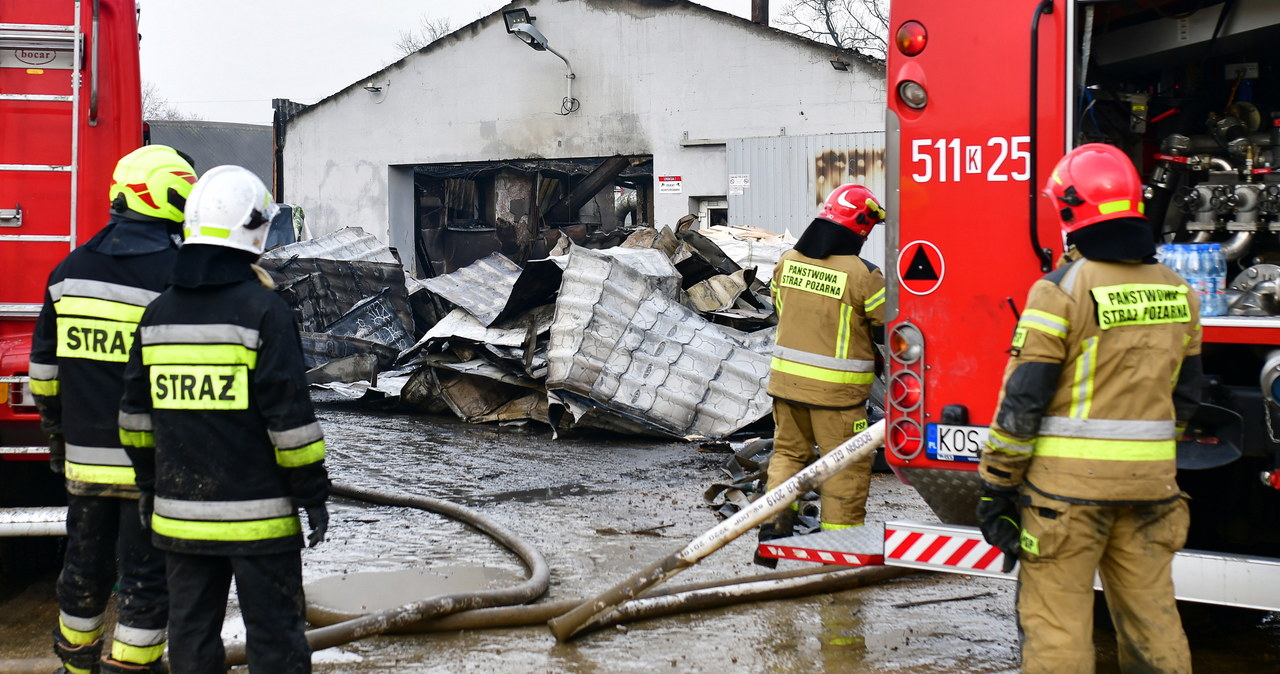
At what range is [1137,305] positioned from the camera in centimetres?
310

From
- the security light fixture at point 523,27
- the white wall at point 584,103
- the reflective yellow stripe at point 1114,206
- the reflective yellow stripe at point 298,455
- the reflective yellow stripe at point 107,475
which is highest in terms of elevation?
the security light fixture at point 523,27

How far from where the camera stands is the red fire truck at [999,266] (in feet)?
11.8

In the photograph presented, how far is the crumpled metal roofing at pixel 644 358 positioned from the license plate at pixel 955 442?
5.63 meters

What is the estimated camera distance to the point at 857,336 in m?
5.34

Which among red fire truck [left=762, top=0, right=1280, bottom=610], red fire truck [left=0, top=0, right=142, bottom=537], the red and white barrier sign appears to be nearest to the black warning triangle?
red fire truck [left=762, top=0, right=1280, bottom=610]

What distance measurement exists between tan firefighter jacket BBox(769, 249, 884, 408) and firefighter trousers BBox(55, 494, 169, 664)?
286cm

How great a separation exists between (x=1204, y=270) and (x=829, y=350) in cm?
182

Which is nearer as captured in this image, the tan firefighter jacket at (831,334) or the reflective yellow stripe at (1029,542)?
the reflective yellow stripe at (1029,542)

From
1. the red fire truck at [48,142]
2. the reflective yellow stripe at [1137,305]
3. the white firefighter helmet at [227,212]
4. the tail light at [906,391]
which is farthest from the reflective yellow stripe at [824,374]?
the red fire truck at [48,142]

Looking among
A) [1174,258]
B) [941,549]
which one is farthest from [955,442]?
[1174,258]

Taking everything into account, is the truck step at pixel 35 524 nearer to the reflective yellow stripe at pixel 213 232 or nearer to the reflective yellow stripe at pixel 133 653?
the reflective yellow stripe at pixel 133 653

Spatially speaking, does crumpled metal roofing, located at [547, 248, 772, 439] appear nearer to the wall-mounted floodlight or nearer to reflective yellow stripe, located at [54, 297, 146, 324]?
reflective yellow stripe, located at [54, 297, 146, 324]

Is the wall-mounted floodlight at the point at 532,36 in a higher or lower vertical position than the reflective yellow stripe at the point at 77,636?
higher

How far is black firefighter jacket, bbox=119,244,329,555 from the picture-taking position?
323 centimetres
